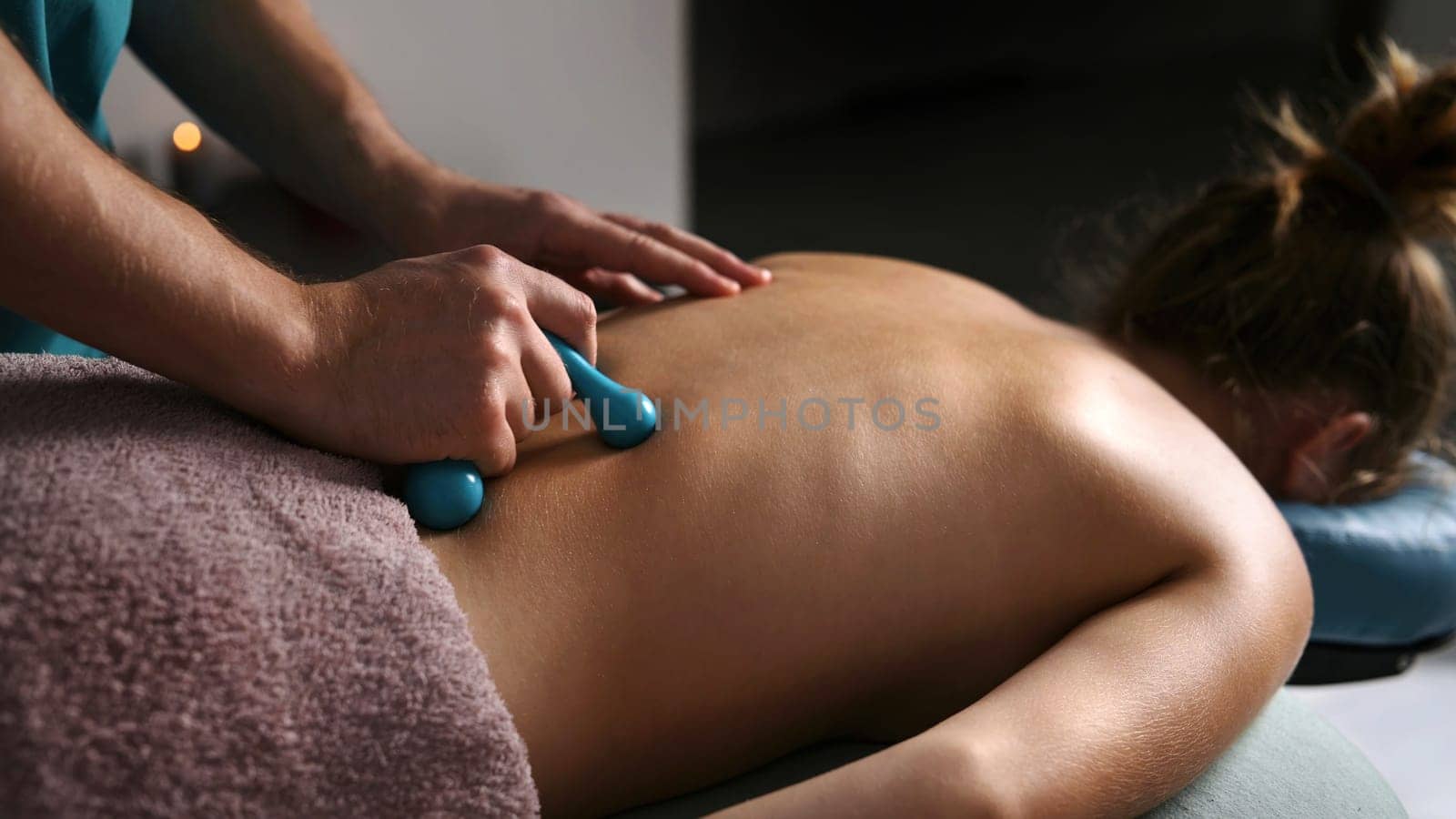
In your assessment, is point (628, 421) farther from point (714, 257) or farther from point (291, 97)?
point (291, 97)

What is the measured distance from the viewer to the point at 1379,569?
3.82ft

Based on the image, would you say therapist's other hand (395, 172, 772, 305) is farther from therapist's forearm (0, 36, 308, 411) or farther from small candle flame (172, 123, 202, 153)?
small candle flame (172, 123, 202, 153)

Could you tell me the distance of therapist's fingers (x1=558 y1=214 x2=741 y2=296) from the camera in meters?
1.00

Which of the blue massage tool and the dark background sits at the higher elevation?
the dark background

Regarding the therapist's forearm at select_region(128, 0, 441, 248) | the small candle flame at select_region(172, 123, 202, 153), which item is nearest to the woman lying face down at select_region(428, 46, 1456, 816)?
the therapist's forearm at select_region(128, 0, 441, 248)

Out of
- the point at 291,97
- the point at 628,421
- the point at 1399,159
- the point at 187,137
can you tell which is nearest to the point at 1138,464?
the point at 628,421

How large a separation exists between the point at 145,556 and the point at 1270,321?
3.33ft

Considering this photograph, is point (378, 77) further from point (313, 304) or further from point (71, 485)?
point (71, 485)

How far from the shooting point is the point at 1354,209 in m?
1.17

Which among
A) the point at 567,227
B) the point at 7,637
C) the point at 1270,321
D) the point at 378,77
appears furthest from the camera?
the point at 378,77

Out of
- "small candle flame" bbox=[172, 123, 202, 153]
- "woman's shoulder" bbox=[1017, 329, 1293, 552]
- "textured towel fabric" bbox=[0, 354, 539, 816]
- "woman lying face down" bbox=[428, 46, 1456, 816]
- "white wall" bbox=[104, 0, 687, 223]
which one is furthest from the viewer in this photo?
"white wall" bbox=[104, 0, 687, 223]

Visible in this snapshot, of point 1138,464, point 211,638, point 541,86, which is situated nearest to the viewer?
point 211,638

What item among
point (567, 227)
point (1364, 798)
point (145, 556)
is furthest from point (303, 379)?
point (1364, 798)

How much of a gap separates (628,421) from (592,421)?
0.03 metres
